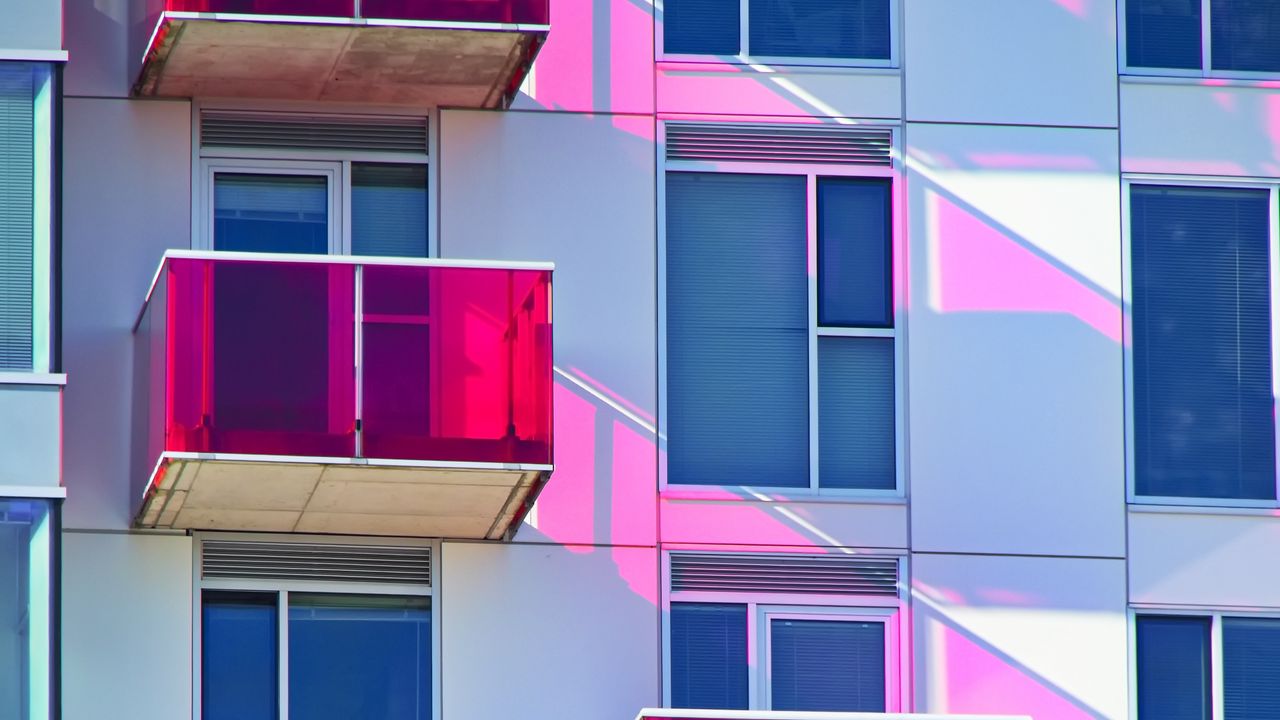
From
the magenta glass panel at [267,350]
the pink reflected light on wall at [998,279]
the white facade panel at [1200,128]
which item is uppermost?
the white facade panel at [1200,128]

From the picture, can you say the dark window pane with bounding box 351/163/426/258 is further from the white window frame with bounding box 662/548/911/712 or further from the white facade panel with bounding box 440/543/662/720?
the white window frame with bounding box 662/548/911/712

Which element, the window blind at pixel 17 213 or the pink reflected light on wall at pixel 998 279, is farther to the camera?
the pink reflected light on wall at pixel 998 279

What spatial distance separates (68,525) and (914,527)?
5.63m

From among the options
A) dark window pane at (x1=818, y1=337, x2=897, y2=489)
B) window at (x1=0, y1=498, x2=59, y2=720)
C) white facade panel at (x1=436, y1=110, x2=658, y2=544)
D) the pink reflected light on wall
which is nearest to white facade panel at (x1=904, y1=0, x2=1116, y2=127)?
the pink reflected light on wall

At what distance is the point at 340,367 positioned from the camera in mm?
17219

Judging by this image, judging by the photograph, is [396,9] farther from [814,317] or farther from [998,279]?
[998,279]

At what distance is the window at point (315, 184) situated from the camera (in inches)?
744

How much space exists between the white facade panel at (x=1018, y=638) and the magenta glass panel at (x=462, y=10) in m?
Answer: 4.50

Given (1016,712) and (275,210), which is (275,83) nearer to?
(275,210)

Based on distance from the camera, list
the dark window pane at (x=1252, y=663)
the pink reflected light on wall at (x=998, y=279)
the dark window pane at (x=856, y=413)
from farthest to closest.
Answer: the pink reflected light on wall at (x=998, y=279), the dark window pane at (x=856, y=413), the dark window pane at (x=1252, y=663)

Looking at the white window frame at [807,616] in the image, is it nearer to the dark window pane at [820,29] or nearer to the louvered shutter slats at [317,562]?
the louvered shutter slats at [317,562]

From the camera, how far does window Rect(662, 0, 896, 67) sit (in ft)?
64.2

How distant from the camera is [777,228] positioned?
19.4 meters

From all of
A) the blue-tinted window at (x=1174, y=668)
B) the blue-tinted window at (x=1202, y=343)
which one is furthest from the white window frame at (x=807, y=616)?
the blue-tinted window at (x=1202, y=343)
